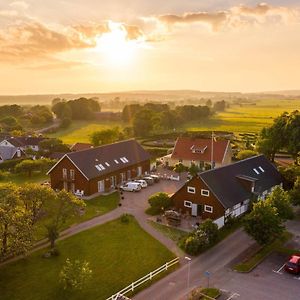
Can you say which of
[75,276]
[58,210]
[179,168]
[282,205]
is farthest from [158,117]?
[75,276]

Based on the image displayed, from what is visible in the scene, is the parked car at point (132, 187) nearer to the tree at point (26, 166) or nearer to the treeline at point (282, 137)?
the tree at point (26, 166)

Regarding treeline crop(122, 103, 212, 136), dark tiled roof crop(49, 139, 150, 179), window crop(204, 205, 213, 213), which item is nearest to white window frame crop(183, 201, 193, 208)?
window crop(204, 205, 213, 213)

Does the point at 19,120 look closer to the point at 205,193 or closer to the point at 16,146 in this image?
the point at 16,146

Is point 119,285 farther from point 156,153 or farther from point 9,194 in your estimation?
point 156,153

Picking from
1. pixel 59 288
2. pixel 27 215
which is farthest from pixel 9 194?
pixel 59 288

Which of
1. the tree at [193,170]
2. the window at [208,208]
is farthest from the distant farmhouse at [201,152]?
the window at [208,208]

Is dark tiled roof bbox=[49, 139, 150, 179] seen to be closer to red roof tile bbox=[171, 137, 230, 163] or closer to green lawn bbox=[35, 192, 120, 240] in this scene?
green lawn bbox=[35, 192, 120, 240]
